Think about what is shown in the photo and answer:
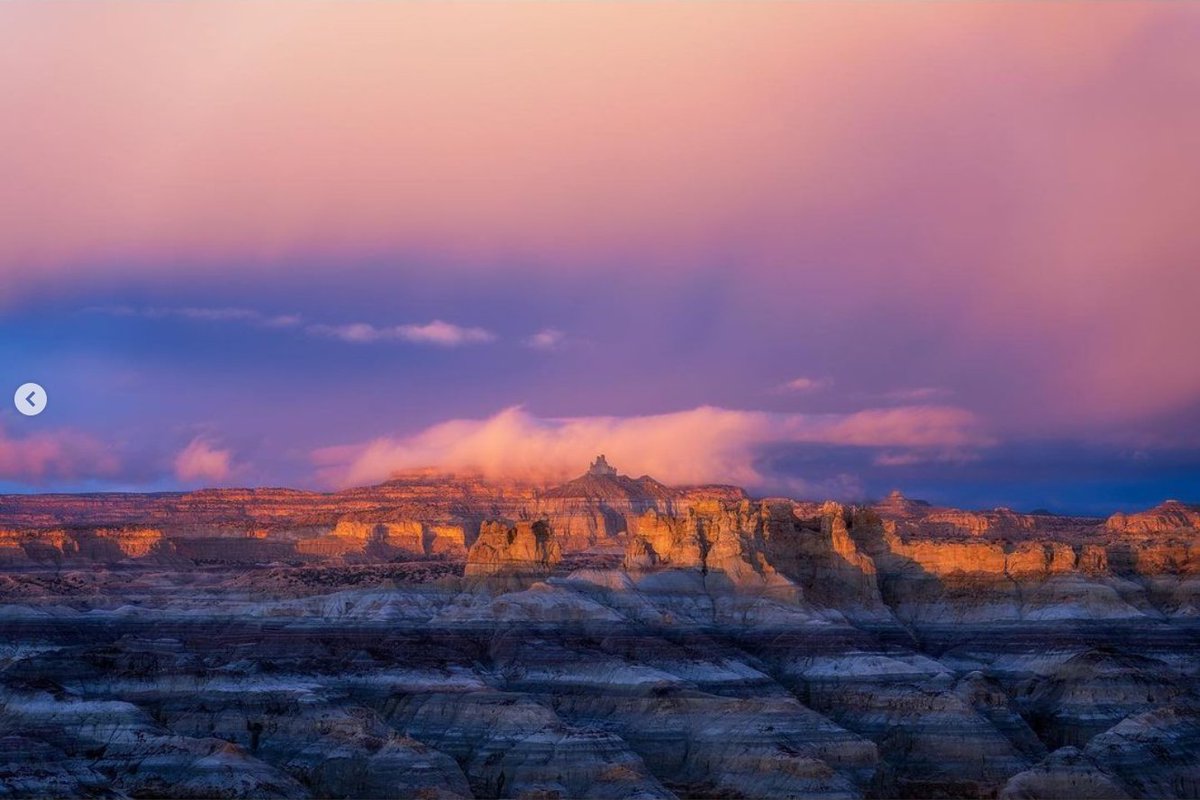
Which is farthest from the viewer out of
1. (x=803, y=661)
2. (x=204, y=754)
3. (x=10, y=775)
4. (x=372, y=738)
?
(x=803, y=661)

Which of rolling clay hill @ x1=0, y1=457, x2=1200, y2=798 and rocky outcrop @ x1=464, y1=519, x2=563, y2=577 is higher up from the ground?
rocky outcrop @ x1=464, y1=519, x2=563, y2=577

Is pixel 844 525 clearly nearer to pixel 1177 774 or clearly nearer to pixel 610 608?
pixel 610 608

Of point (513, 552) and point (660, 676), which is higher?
point (513, 552)

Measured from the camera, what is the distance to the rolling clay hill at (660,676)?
13288 cm

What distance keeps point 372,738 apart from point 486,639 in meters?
26.4

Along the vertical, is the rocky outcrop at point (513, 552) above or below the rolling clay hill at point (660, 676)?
above

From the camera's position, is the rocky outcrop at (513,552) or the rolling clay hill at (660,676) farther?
the rocky outcrop at (513,552)

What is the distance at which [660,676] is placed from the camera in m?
151

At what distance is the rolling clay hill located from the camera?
133 metres

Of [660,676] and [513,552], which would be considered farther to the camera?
[513,552]

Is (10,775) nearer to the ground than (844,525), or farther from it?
nearer to the ground

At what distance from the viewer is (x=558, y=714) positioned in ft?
477

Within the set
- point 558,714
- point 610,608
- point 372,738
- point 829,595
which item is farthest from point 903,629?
point 372,738

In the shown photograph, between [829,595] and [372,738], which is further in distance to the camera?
[829,595]
